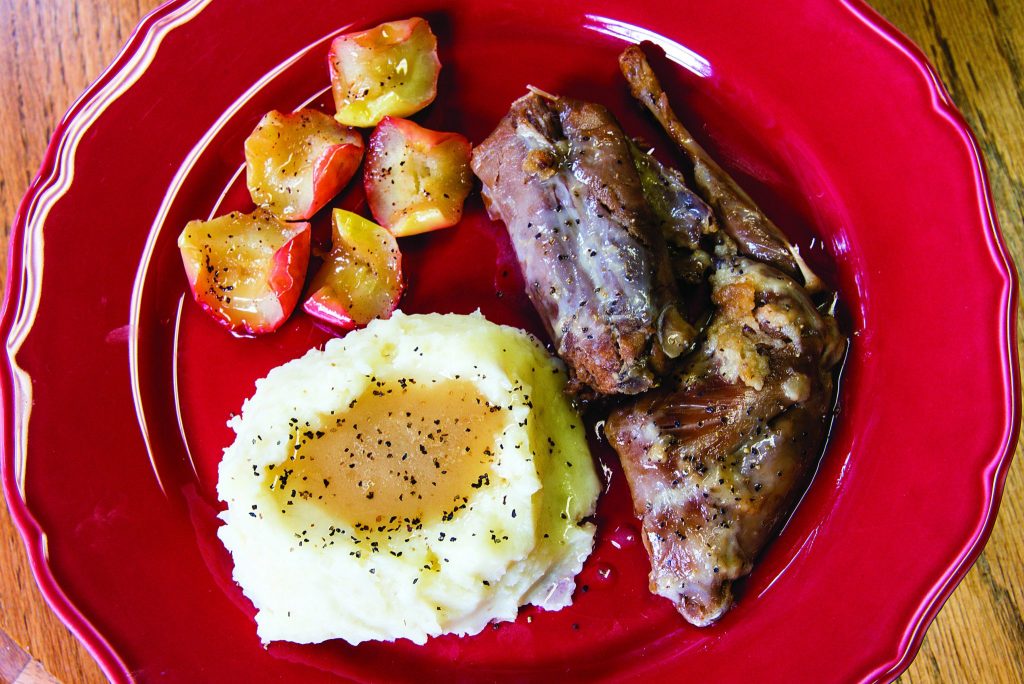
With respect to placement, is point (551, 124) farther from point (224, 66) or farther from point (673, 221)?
point (224, 66)

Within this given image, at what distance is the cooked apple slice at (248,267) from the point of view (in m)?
3.97

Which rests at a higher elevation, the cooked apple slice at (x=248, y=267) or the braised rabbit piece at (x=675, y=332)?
the braised rabbit piece at (x=675, y=332)

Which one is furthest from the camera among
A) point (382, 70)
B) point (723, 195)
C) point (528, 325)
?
point (528, 325)

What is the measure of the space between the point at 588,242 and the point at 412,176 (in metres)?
1.06

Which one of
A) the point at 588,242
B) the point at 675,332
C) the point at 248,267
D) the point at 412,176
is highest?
the point at 588,242

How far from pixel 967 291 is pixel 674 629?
89.3 inches

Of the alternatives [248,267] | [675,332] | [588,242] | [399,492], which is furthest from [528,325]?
[248,267]

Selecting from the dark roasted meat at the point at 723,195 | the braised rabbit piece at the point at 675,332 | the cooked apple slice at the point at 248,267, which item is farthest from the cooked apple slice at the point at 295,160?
the dark roasted meat at the point at 723,195

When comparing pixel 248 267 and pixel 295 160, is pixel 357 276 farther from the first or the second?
pixel 295 160

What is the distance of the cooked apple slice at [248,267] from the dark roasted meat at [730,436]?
6.34 ft

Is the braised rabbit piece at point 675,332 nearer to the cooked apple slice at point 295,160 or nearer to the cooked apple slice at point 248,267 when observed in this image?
the cooked apple slice at point 295,160

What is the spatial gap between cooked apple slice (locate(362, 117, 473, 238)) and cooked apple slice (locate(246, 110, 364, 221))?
0.16 metres

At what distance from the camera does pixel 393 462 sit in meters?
3.62

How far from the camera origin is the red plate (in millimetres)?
3707
